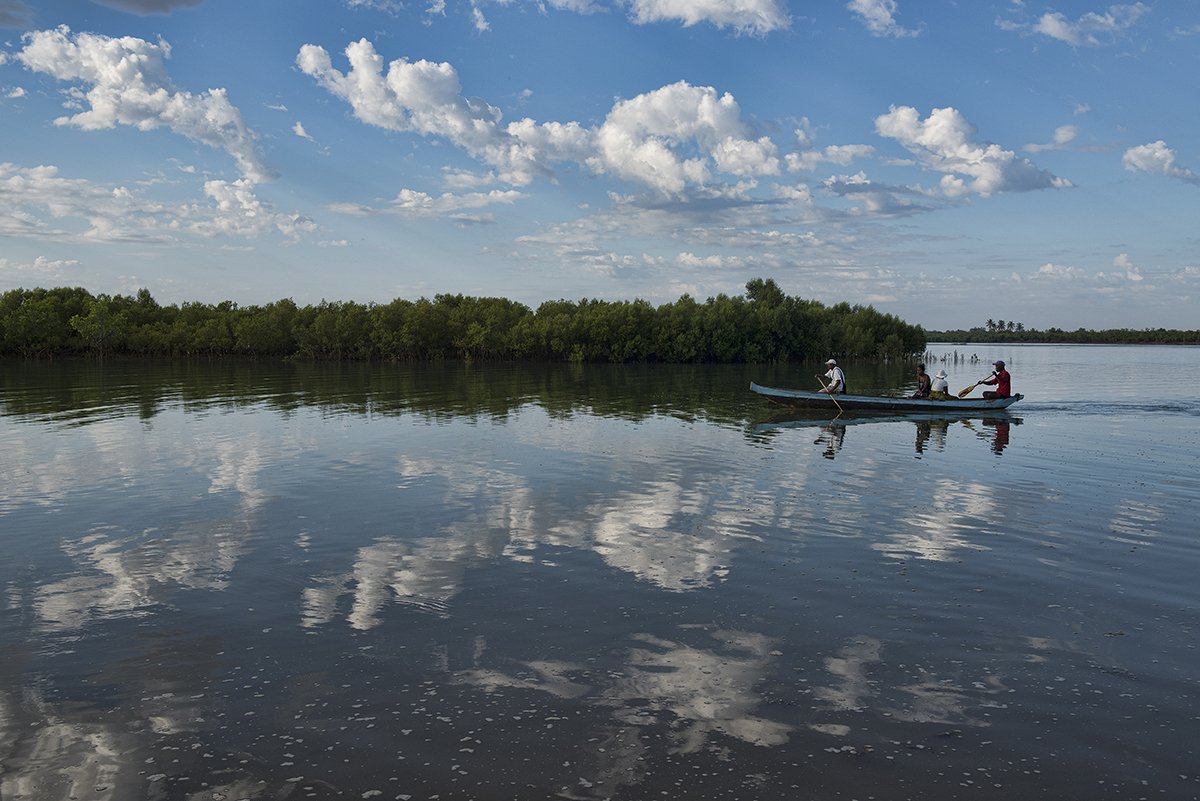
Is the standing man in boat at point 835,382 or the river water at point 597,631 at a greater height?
the standing man in boat at point 835,382

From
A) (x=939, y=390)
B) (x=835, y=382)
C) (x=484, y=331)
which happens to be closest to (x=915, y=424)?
(x=939, y=390)

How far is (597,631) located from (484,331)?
383ft

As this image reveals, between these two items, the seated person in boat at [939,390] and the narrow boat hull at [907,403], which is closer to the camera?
the narrow boat hull at [907,403]

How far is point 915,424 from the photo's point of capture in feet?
103

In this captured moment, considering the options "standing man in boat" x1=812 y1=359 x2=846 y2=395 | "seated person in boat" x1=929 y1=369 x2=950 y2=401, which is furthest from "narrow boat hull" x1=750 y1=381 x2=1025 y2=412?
"standing man in boat" x1=812 y1=359 x2=846 y2=395

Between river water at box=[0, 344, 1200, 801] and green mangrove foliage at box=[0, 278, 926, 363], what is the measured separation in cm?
9940

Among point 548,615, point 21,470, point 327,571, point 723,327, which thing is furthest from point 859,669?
point 723,327

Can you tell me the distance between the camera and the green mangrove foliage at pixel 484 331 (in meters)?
119

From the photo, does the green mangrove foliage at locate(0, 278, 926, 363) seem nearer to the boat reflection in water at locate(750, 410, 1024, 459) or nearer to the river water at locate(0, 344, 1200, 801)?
the boat reflection in water at locate(750, 410, 1024, 459)

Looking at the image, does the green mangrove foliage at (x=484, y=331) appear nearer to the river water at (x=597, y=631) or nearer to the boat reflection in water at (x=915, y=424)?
the boat reflection in water at (x=915, y=424)

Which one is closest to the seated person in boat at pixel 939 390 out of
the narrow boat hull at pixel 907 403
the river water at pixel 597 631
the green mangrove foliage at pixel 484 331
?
the narrow boat hull at pixel 907 403

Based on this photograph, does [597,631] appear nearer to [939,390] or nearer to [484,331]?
[939,390]

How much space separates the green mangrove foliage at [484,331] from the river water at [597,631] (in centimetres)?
9940

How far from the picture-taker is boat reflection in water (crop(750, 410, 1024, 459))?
25.2 m
